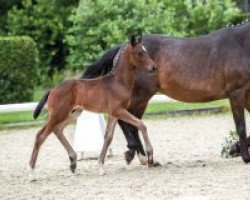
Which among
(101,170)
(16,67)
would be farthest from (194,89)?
(16,67)

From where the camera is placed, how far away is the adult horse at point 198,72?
1062cm

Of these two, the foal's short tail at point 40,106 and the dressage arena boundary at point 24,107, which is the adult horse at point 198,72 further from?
the dressage arena boundary at point 24,107

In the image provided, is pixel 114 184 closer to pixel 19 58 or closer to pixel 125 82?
pixel 125 82

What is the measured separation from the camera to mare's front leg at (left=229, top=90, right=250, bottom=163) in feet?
34.7

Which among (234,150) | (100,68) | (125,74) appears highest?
(125,74)

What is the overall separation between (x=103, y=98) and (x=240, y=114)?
1.93m

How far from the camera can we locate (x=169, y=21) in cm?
2248

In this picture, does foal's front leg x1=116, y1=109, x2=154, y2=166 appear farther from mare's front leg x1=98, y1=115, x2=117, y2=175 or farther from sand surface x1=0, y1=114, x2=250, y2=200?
sand surface x1=0, y1=114, x2=250, y2=200

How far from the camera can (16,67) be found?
19.9 meters

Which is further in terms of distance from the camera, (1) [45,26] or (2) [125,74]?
(1) [45,26]

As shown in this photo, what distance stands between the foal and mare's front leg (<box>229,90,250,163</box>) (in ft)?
4.35

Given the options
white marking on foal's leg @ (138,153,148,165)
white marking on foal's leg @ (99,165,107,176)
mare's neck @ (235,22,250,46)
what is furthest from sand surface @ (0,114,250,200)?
mare's neck @ (235,22,250,46)

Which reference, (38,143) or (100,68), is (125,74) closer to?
(100,68)

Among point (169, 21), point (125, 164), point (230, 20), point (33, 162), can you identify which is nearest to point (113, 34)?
point (169, 21)
